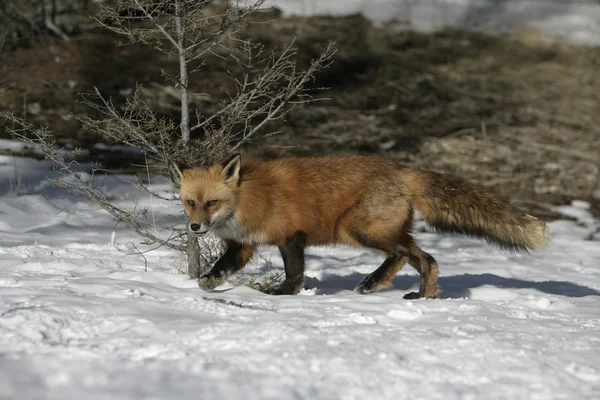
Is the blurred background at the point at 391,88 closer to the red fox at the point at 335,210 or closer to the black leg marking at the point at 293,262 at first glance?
the red fox at the point at 335,210

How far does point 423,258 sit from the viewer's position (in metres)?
5.92

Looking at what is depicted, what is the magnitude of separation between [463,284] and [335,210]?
6.11ft

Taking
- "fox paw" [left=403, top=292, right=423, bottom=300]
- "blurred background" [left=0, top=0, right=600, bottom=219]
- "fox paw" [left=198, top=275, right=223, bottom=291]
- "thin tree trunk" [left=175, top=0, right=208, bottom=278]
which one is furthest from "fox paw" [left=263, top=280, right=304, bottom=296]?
"blurred background" [left=0, top=0, right=600, bottom=219]

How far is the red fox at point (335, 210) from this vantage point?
218 inches

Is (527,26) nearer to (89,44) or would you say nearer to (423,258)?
(89,44)

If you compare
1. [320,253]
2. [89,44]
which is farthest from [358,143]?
[89,44]

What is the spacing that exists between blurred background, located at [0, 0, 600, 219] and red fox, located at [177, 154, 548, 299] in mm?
3822

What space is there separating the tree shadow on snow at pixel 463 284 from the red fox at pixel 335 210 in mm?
644

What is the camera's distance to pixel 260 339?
3949 mm

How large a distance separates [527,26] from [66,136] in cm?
1269

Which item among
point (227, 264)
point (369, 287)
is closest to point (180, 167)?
point (227, 264)

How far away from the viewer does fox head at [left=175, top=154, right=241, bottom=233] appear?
17.7ft

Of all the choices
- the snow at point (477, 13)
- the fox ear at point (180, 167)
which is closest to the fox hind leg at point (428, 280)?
the fox ear at point (180, 167)

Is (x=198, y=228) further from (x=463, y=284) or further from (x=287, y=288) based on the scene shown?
(x=463, y=284)
